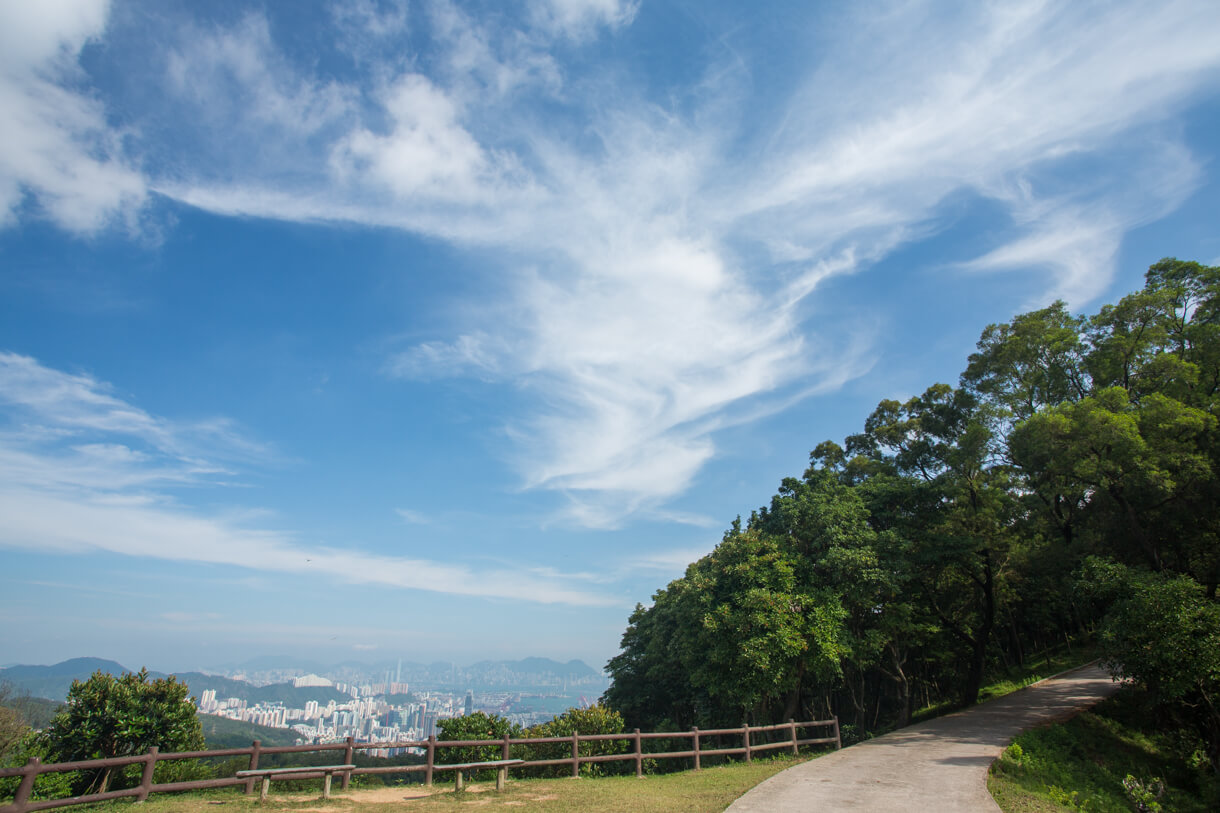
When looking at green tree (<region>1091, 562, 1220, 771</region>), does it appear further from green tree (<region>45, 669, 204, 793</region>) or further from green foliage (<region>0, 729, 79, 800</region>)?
green foliage (<region>0, 729, 79, 800</region>)

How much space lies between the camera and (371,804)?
10617 mm

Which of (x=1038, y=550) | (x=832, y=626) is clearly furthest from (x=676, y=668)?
(x=1038, y=550)

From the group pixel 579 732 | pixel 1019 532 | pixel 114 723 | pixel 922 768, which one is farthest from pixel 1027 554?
pixel 114 723

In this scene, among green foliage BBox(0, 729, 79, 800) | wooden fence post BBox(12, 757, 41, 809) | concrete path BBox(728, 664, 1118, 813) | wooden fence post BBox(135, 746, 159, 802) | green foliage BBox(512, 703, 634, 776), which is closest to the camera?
wooden fence post BBox(12, 757, 41, 809)

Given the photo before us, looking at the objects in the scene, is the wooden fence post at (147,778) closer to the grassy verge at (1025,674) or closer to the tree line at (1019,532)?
the tree line at (1019,532)

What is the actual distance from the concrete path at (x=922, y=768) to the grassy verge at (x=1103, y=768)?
18.5 inches

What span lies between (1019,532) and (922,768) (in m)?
16.7

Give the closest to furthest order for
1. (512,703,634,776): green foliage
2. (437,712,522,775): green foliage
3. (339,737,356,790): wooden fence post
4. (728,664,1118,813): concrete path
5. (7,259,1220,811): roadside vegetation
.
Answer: (728,664,1118,813): concrete path < (339,737,356,790): wooden fence post < (7,259,1220,811): roadside vegetation < (437,712,522,775): green foliage < (512,703,634,776): green foliage

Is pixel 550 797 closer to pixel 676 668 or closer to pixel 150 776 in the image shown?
pixel 150 776

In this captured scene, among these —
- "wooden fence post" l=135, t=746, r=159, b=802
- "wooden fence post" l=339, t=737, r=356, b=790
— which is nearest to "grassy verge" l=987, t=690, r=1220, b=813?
"wooden fence post" l=339, t=737, r=356, b=790

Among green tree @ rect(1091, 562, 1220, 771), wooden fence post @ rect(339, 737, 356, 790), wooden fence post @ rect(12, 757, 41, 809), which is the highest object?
green tree @ rect(1091, 562, 1220, 771)

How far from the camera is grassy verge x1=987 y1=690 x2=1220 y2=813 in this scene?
1091 centimetres

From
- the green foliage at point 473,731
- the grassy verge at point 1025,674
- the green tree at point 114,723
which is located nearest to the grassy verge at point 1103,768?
the grassy verge at point 1025,674

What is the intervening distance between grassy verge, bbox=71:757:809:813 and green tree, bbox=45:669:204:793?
3.36 meters
